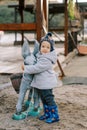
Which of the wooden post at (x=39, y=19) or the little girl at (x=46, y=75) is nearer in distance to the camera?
the little girl at (x=46, y=75)

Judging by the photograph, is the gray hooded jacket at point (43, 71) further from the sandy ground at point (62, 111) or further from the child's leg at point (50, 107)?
the sandy ground at point (62, 111)

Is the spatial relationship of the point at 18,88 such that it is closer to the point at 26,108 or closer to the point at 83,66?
the point at 26,108

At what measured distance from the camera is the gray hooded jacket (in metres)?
4.57

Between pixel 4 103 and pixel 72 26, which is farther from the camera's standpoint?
pixel 72 26

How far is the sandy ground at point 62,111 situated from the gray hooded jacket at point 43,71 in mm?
468

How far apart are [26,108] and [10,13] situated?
28045 millimetres

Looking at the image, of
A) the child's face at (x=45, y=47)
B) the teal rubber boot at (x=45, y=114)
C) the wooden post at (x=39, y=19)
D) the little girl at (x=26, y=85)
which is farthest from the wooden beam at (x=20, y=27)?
the teal rubber boot at (x=45, y=114)

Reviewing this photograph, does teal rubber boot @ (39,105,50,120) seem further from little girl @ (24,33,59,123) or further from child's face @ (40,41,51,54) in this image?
child's face @ (40,41,51,54)

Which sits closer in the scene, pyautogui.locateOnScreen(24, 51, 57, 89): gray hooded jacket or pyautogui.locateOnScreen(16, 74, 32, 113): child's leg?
pyautogui.locateOnScreen(24, 51, 57, 89): gray hooded jacket

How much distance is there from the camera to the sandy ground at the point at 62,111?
4438mm

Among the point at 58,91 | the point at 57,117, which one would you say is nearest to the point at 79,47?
the point at 58,91

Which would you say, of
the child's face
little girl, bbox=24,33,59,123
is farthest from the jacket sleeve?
the child's face

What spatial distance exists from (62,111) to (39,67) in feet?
2.88

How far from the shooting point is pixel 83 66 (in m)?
9.34
